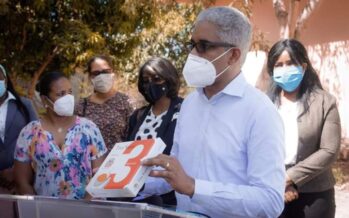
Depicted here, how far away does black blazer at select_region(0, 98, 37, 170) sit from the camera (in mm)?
3143

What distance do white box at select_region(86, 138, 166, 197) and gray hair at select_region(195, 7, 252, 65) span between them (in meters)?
0.45

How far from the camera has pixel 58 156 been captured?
2.87 m

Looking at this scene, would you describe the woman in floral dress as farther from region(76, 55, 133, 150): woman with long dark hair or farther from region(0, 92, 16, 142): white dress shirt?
region(76, 55, 133, 150): woman with long dark hair

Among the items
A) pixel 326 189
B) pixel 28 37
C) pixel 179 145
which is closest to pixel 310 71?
pixel 326 189

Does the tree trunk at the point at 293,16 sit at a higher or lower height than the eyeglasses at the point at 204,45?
higher

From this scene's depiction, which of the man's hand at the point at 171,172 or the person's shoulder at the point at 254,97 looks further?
the person's shoulder at the point at 254,97

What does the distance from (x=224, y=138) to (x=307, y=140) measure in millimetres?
1147

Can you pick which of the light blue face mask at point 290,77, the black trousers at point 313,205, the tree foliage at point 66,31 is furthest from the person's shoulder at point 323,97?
the tree foliage at point 66,31

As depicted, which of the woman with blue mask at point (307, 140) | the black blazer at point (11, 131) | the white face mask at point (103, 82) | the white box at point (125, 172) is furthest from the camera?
the white face mask at point (103, 82)

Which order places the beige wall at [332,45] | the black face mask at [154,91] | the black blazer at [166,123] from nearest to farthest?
the black blazer at [166,123] < the black face mask at [154,91] < the beige wall at [332,45]

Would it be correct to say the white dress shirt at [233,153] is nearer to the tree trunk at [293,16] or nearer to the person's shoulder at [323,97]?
the person's shoulder at [323,97]

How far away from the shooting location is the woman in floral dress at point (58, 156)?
2.88 metres

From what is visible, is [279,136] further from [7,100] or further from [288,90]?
[7,100]

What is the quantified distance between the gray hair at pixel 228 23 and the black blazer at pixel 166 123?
1.32 metres
